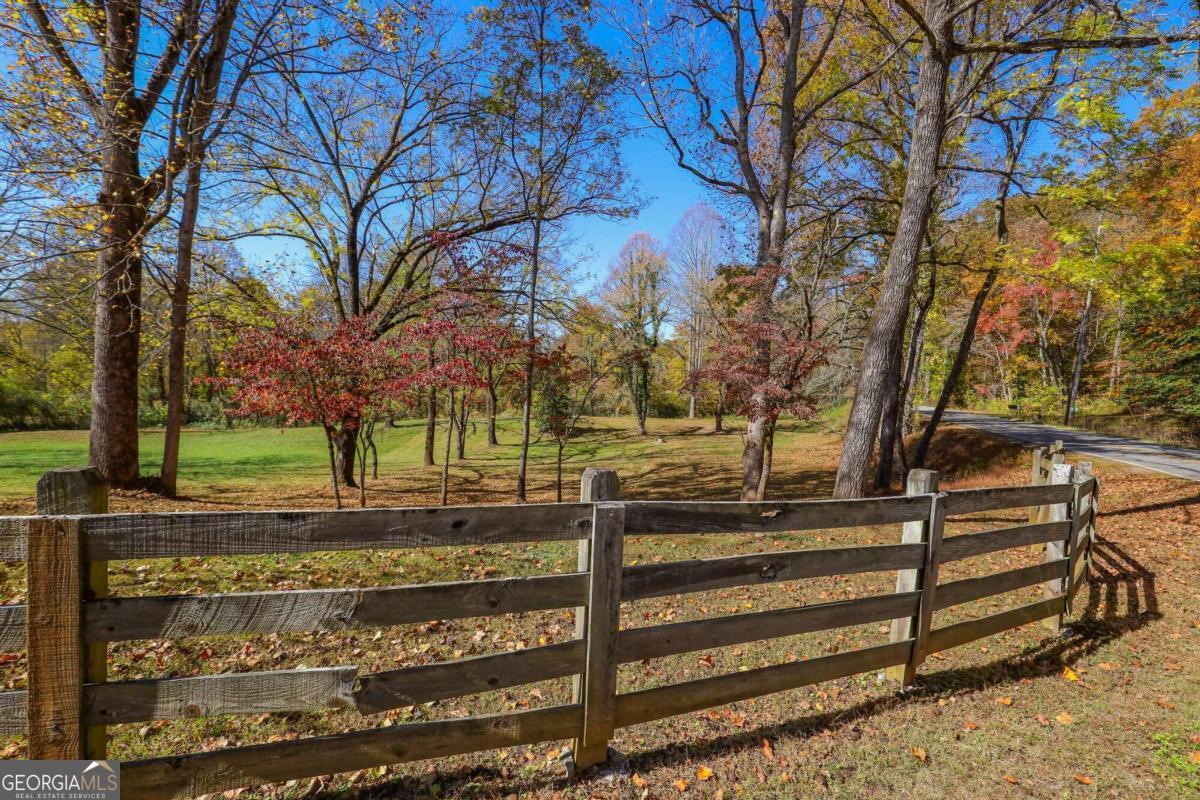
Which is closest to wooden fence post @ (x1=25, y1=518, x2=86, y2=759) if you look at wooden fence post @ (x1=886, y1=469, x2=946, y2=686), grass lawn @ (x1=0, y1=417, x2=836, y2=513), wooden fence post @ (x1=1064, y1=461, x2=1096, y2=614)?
wooden fence post @ (x1=886, y1=469, x2=946, y2=686)

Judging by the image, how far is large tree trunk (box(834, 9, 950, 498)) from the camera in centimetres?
779

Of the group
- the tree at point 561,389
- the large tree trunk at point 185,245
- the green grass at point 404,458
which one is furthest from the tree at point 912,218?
the large tree trunk at point 185,245

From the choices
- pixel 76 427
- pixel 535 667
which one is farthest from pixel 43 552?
pixel 76 427

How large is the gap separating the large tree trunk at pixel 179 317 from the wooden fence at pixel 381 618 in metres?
8.73

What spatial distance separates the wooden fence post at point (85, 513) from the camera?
1.92 m

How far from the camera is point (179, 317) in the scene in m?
8.83

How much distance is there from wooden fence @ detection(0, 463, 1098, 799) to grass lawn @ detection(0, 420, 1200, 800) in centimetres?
32

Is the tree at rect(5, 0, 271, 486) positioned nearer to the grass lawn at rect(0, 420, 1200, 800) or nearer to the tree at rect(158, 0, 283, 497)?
the tree at rect(158, 0, 283, 497)

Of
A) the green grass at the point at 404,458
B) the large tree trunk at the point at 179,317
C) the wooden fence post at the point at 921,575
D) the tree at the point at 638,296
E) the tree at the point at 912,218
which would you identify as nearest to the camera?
the wooden fence post at the point at 921,575

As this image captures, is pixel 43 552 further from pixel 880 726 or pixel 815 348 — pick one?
pixel 815 348

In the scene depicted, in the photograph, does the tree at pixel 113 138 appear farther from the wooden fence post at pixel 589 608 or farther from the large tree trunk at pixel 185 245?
the wooden fence post at pixel 589 608

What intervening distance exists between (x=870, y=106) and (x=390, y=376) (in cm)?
1336

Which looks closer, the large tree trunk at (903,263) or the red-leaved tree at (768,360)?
the large tree trunk at (903,263)

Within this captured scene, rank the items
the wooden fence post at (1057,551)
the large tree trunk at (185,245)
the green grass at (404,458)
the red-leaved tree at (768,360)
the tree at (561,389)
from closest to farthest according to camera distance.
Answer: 1. the wooden fence post at (1057,551)
2. the large tree trunk at (185,245)
3. the red-leaved tree at (768,360)
4. the tree at (561,389)
5. the green grass at (404,458)
